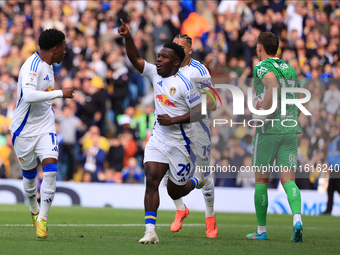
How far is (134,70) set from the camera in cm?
1736

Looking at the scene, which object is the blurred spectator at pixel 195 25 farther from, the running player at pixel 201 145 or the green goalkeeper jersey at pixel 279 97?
the green goalkeeper jersey at pixel 279 97

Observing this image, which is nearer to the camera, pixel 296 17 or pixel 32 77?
pixel 32 77

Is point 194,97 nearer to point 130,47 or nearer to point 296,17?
point 130,47

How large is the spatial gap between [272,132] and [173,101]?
4.88ft

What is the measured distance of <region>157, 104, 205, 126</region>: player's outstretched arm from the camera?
20.6 feet

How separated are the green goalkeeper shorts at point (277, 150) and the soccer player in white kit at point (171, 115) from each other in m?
1.04

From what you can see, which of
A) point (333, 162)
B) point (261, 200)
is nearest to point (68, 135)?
point (333, 162)

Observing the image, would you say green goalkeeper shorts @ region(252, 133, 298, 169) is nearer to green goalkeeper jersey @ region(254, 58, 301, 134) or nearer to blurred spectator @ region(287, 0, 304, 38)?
green goalkeeper jersey @ region(254, 58, 301, 134)

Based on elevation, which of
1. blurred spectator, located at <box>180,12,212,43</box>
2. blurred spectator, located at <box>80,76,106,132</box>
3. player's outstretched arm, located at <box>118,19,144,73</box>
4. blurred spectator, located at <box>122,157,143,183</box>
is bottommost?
blurred spectator, located at <box>122,157,143,183</box>

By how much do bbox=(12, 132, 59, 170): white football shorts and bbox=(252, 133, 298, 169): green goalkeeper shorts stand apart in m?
2.68

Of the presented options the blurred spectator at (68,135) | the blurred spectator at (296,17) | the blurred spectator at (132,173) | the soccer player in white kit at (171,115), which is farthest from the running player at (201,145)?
the blurred spectator at (296,17)

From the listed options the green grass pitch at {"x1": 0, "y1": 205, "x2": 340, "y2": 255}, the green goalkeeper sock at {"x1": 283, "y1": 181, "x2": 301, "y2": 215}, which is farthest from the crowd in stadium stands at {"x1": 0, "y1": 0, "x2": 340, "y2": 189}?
the green goalkeeper sock at {"x1": 283, "y1": 181, "x2": 301, "y2": 215}

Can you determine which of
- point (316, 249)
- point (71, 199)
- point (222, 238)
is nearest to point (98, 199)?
point (71, 199)

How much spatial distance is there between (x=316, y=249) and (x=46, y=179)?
331 centimetres
